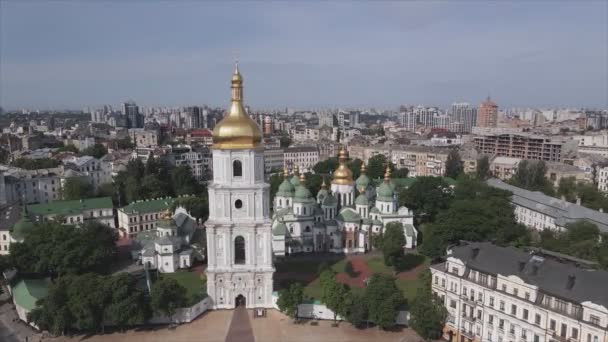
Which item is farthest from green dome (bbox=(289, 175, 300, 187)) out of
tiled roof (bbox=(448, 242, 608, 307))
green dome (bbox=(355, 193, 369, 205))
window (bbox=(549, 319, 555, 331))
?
window (bbox=(549, 319, 555, 331))

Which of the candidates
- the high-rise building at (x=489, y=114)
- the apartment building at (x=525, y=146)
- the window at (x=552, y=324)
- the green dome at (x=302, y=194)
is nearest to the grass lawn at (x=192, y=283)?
the green dome at (x=302, y=194)

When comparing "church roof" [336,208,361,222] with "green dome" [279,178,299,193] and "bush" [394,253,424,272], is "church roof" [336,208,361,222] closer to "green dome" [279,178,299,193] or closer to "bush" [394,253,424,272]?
"bush" [394,253,424,272]

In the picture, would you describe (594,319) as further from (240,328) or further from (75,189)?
(75,189)

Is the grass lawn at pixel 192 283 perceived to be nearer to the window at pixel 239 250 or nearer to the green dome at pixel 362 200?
the window at pixel 239 250

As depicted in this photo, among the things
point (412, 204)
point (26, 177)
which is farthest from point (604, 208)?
point (26, 177)

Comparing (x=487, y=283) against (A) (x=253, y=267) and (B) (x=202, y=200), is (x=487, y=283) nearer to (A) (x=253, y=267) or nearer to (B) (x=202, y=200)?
(A) (x=253, y=267)

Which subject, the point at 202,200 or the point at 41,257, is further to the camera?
the point at 202,200
